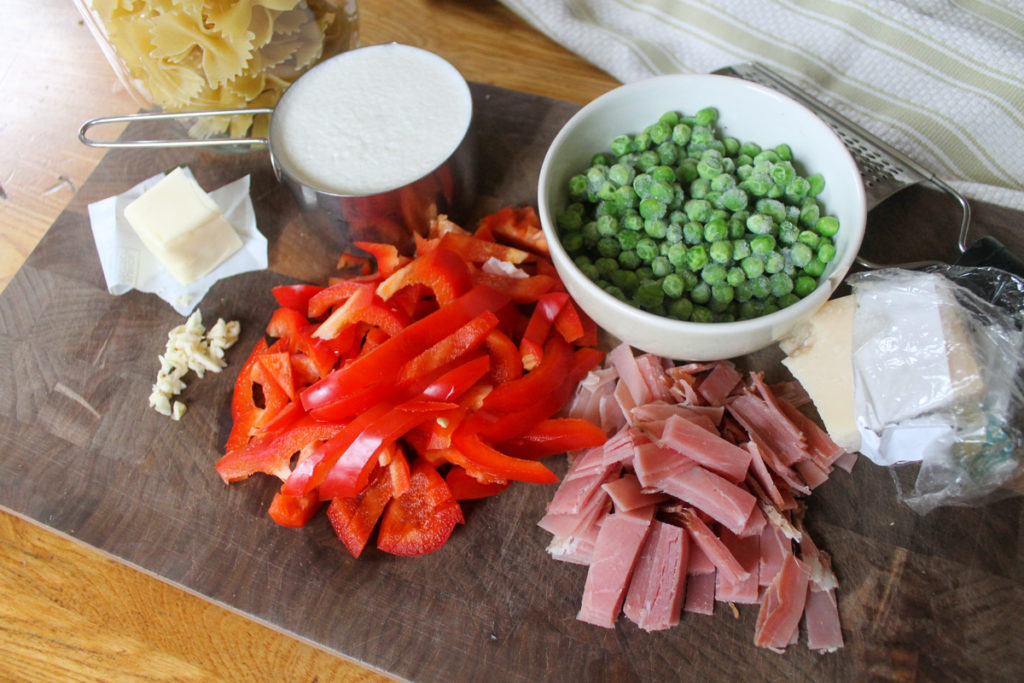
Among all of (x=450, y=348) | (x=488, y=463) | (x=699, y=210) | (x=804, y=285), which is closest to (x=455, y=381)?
(x=450, y=348)

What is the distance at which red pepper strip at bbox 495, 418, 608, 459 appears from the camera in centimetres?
161

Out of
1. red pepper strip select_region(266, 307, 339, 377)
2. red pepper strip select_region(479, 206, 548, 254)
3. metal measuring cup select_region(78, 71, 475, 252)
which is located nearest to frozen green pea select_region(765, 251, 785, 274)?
red pepper strip select_region(479, 206, 548, 254)

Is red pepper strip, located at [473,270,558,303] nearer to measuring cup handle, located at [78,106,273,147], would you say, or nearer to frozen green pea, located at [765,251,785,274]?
frozen green pea, located at [765,251,785,274]

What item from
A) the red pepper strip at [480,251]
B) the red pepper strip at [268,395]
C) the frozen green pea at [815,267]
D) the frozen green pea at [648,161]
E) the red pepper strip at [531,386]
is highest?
the frozen green pea at [648,161]

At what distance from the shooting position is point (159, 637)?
1616 mm

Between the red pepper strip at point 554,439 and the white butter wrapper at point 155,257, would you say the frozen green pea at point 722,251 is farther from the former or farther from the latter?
the white butter wrapper at point 155,257

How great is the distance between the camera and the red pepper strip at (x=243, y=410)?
172 centimetres

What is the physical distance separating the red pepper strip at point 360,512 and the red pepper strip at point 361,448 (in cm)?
4

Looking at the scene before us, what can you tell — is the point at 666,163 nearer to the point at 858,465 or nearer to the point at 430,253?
the point at 430,253

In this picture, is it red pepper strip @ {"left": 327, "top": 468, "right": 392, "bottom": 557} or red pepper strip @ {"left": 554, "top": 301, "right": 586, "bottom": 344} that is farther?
red pepper strip @ {"left": 554, "top": 301, "right": 586, "bottom": 344}

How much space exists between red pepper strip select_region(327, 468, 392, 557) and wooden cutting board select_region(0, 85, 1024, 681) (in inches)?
2.0

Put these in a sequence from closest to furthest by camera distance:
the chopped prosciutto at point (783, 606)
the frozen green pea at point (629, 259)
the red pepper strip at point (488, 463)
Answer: the chopped prosciutto at point (783, 606), the red pepper strip at point (488, 463), the frozen green pea at point (629, 259)

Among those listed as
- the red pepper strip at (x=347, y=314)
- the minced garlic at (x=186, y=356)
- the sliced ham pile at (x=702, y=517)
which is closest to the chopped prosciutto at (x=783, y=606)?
the sliced ham pile at (x=702, y=517)

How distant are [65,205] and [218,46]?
0.83 m
